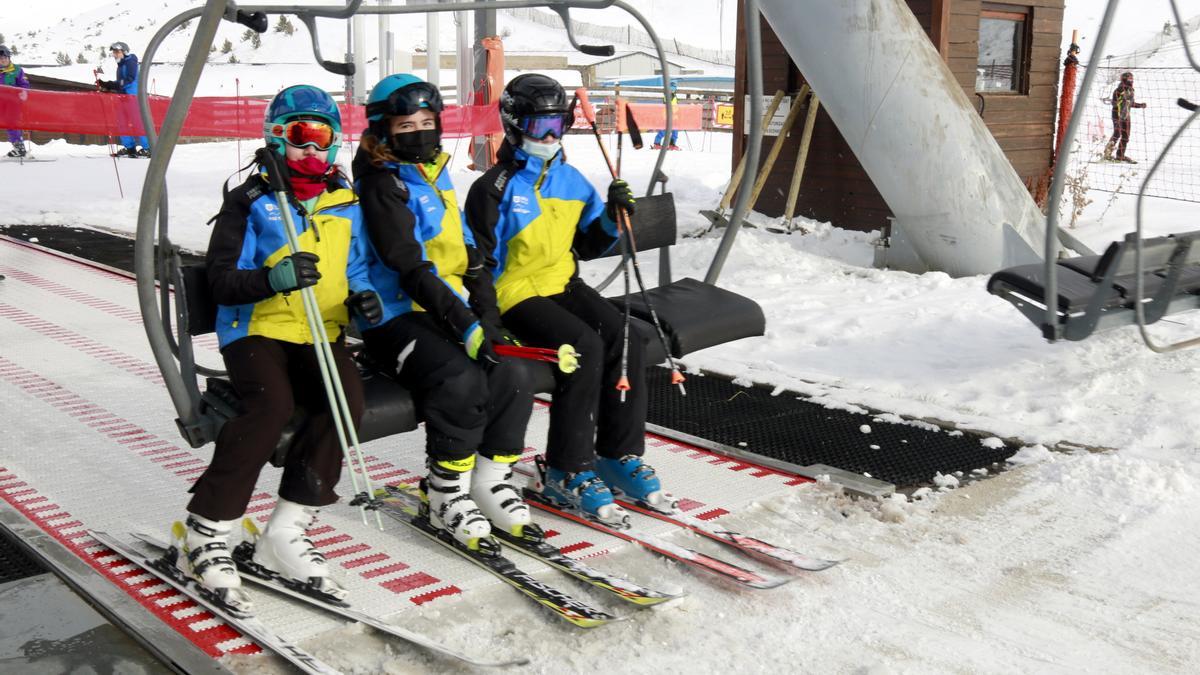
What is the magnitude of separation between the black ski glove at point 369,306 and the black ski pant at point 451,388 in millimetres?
173

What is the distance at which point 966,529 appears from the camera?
3.68 metres

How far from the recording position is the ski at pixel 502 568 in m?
2.98

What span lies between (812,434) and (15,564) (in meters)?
2.85

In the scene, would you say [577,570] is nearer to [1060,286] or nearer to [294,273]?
[294,273]

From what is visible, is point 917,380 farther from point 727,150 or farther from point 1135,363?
point 727,150

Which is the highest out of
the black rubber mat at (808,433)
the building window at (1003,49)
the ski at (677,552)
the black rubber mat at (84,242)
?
the building window at (1003,49)

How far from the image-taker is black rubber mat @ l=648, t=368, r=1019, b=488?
14.1 feet

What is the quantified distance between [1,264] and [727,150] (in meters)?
13.8

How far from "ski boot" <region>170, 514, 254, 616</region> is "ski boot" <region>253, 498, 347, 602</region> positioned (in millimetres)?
120

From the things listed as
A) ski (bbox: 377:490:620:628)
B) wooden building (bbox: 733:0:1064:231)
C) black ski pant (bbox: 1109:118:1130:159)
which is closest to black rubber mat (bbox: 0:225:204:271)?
wooden building (bbox: 733:0:1064:231)

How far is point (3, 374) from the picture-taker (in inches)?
216

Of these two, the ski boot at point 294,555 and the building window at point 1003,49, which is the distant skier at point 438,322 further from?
the building window at point 1003,49

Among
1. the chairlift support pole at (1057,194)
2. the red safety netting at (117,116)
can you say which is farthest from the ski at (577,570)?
the red safety netting at (117,116)

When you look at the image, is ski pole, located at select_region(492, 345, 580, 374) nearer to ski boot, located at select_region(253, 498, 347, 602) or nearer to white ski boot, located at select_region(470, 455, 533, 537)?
white ski boot, located at select_region(470, 455, 533, 537)
